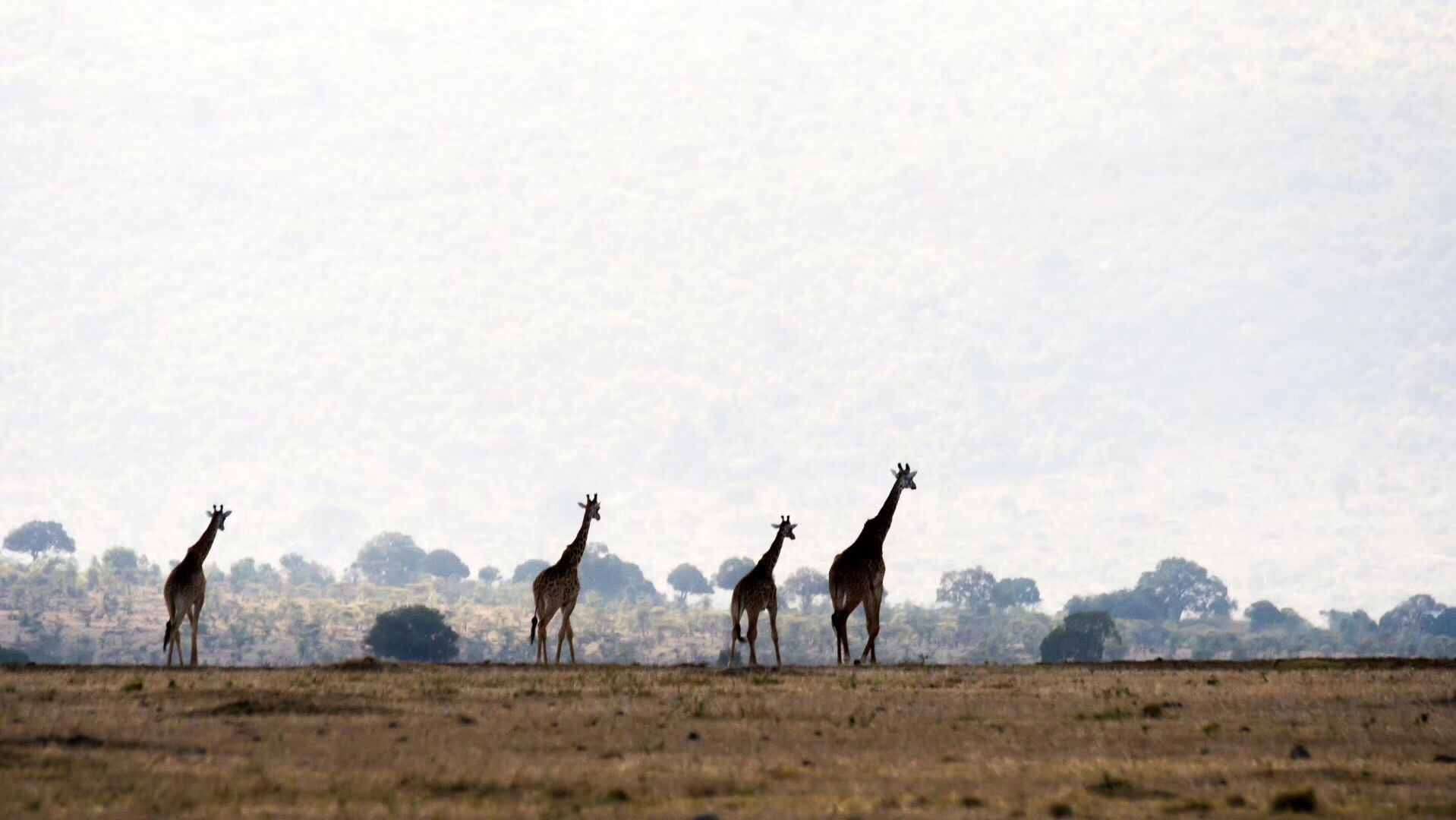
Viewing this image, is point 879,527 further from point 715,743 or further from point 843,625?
point 715,743

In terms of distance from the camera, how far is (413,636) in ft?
490

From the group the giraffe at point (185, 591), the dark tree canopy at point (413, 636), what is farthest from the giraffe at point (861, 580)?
the dark tree canopy at point (413, 636)

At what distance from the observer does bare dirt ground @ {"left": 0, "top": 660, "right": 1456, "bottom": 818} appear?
81.3 ft

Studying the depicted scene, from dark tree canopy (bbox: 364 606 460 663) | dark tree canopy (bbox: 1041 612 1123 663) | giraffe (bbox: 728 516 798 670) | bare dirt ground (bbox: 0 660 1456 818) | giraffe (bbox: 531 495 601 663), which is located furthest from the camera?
dark tree canopy (bbox: 1041 612 1123 663)

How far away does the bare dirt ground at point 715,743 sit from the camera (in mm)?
24781

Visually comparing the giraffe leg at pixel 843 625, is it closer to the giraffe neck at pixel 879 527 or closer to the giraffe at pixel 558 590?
the giraffe neck at pixel 879 527

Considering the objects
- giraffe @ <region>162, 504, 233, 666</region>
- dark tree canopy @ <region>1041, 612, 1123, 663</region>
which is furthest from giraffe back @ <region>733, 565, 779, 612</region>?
dark tree canopy @ <region>1041, 612, 1123, 663</region>

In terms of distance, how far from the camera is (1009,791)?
2584 cm

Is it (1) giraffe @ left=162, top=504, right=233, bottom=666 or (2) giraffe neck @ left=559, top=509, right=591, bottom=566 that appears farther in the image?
(2) giraffe neck @ left=559, top=509, right=591, bottom=566

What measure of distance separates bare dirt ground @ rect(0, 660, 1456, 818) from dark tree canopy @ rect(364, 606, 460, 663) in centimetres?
10440

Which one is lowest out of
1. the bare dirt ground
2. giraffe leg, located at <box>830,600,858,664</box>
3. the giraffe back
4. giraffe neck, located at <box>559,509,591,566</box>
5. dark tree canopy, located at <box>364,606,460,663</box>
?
the bare dirt ground

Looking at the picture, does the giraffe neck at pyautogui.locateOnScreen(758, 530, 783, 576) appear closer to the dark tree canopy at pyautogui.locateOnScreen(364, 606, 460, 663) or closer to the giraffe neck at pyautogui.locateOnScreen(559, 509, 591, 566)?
the giraffe neck at pyautogui.locateOnScreen(559, 509, 591, 566)

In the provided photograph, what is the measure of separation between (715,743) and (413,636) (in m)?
121

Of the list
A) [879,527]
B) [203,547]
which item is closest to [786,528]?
[879,527]
